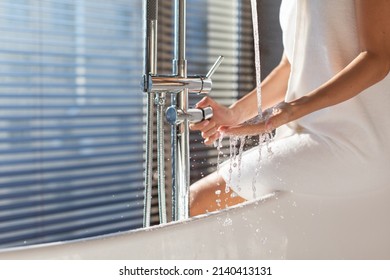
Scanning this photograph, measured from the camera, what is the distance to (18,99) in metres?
2.49

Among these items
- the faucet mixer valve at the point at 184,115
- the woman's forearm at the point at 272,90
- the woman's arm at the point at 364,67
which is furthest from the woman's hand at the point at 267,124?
the woman's forearm at the point at 272,90

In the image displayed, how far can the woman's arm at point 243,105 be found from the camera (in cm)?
142

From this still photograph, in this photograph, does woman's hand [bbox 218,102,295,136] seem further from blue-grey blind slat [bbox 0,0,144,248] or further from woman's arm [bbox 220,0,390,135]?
blue-grey blind slat [bbox 0,0,144,248]

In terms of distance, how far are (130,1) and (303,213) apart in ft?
5.16

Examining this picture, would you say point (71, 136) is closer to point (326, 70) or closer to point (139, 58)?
point (139, 58)

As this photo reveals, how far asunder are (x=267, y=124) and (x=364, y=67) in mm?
219

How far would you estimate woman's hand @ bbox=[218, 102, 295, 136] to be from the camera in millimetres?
1271

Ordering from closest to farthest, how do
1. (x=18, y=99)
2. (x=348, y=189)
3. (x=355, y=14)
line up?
(x=355, y=14)
(x=348, y=189)
(x=18, y=99)

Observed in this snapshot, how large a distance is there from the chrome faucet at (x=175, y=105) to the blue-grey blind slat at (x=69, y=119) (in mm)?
1119

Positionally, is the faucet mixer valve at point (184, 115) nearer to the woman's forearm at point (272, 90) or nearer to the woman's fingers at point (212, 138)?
the woman's fingers at point (212, 138)

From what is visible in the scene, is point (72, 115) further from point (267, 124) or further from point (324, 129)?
point (267, 124)

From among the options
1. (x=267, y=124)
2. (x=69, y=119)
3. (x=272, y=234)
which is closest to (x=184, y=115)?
(x=267, y=124)

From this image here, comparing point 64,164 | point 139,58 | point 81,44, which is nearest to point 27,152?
point 64,164

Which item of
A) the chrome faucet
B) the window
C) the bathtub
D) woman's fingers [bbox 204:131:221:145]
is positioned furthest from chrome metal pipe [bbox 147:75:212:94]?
the window
